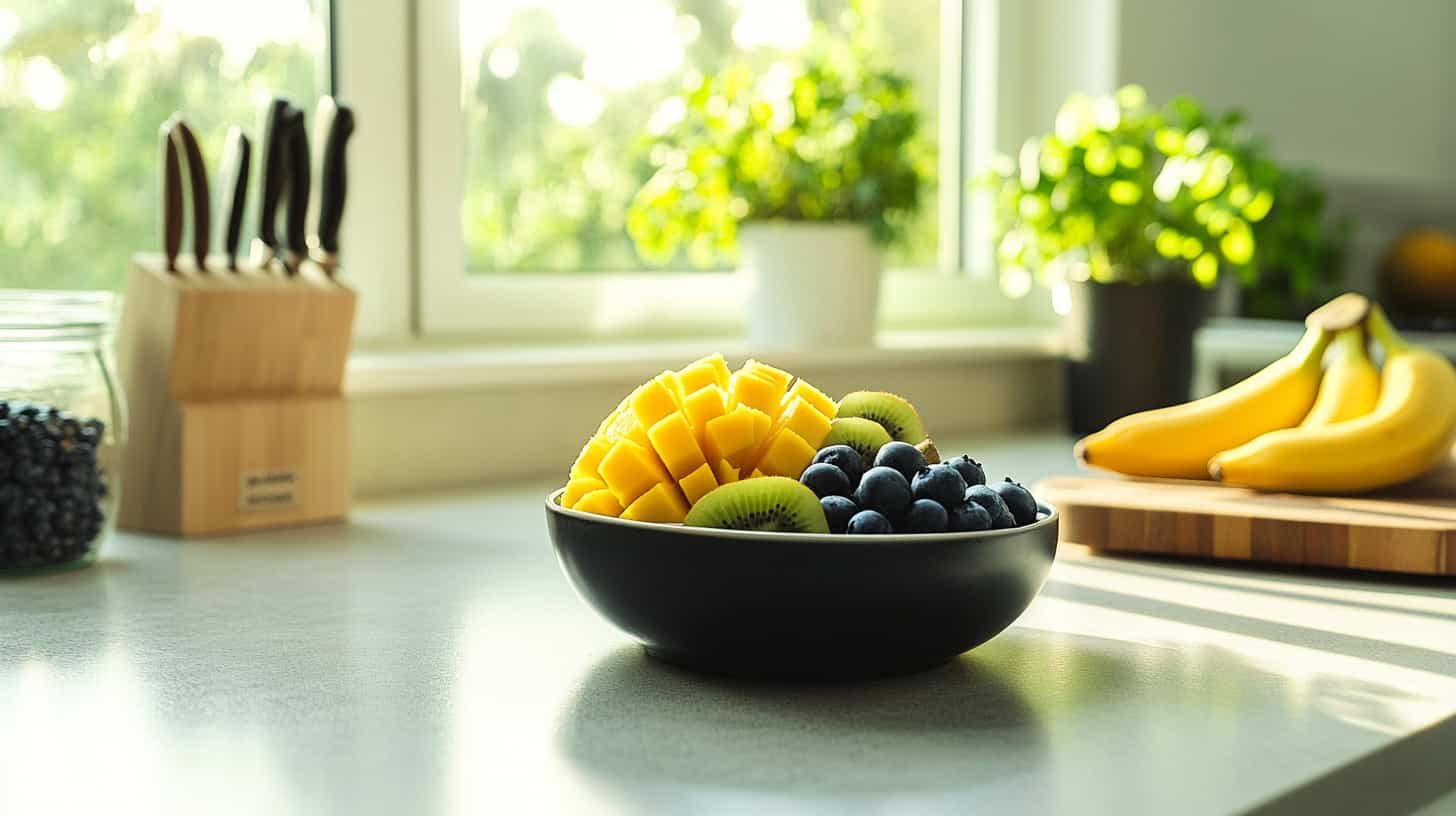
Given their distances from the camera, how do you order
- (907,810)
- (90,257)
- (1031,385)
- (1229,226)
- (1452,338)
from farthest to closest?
(1031,385), (1452,338), (1229,226), (90,257), (907,810)

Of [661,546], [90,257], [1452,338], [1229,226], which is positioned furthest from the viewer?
[1452,338]

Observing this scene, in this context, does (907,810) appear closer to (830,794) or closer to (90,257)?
(830,794)

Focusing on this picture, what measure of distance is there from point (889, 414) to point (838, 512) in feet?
0.46

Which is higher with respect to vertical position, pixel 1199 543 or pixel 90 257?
pixel 90 257

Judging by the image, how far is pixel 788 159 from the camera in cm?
189

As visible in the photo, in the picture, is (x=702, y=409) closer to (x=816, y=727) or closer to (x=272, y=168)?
(x=816, y=727)

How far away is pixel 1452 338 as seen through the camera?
2.12 metres

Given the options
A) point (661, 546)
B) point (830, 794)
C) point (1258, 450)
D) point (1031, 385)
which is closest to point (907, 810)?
point (830, 794)

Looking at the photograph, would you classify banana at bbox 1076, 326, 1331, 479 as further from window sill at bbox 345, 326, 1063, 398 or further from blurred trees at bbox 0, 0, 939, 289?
blurred trees at bbox 0, 0, 939, 289

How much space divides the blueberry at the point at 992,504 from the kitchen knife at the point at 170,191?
719 millimetres

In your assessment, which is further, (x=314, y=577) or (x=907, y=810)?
(x=314, y=577)

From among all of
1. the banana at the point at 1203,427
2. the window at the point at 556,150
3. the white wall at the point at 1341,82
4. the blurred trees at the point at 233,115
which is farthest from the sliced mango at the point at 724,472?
the white wall at the point at 1341,82

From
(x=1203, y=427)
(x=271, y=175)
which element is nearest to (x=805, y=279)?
(x=1203, y=427)

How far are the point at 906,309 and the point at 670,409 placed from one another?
1.59 metres
